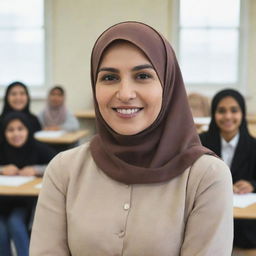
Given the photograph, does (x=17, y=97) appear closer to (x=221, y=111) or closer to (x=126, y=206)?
(x=221, y=111)

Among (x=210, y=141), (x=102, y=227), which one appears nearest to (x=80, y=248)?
(x=102, y=227)

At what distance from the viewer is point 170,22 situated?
7.00m

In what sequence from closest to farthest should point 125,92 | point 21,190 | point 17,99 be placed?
point 125,92 → point 21,190 → point 17,99

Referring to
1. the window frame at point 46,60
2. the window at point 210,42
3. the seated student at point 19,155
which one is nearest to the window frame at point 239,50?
the window at point 210,42

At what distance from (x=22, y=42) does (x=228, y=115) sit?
4.90 metres

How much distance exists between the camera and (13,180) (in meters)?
3.15

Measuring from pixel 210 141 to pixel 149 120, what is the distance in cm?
196

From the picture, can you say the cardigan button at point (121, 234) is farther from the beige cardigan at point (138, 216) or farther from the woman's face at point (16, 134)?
the woman's face at point (16, 134)

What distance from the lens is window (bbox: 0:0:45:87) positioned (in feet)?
Result: 23.5

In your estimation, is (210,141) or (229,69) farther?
(229,69)

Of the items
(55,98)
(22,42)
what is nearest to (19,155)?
(55,98)

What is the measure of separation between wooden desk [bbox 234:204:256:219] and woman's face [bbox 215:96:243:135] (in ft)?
Answer: 2.48

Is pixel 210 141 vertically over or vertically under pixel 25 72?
under

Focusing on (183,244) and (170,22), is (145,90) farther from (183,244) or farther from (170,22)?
(170,22)
